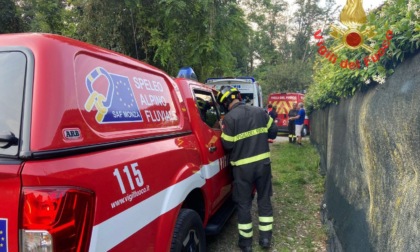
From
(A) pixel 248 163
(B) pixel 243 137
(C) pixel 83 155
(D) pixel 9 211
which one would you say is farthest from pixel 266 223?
(D) pixel 9 211

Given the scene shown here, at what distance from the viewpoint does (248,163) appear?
3857 mm

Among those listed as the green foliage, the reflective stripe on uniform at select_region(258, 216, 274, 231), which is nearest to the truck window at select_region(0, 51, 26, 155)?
the green foliage

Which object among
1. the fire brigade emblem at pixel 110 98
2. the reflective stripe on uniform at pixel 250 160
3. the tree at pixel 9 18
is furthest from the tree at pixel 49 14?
the fire brigade emblem at pixel 110 98

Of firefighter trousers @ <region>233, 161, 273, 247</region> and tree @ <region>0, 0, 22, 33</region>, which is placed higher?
tree @ <region>0, 0, 22, 33</region>

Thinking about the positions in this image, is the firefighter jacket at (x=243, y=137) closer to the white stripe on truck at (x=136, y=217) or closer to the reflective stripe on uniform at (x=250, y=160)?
the reflective stripe on uniform at (x=250, y=160)

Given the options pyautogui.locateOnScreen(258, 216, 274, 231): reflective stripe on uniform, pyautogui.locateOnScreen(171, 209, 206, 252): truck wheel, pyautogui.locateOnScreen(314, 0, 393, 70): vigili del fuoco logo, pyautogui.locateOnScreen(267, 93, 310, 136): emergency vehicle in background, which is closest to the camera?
pyautogui.locateOnScreen(171, 209, 206, 252): truck wheel

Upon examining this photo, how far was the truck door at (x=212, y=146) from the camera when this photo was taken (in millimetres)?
3346

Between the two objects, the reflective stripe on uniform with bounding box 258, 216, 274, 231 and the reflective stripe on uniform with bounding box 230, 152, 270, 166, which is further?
the reflective stripe on uniform with bounding box 258, 216, 274, 231

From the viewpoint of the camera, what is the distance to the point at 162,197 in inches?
90.4

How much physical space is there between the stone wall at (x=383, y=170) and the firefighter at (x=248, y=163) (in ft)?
2.71

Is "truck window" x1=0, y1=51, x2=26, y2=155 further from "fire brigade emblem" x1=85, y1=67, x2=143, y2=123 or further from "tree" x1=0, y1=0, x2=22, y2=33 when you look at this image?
"tree" x1=0, y1=0, x2=22, y2=33

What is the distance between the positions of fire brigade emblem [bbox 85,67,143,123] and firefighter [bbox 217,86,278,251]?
1780mm

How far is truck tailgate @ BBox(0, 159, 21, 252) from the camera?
1.38 meters

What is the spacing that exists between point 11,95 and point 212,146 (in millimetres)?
2293
